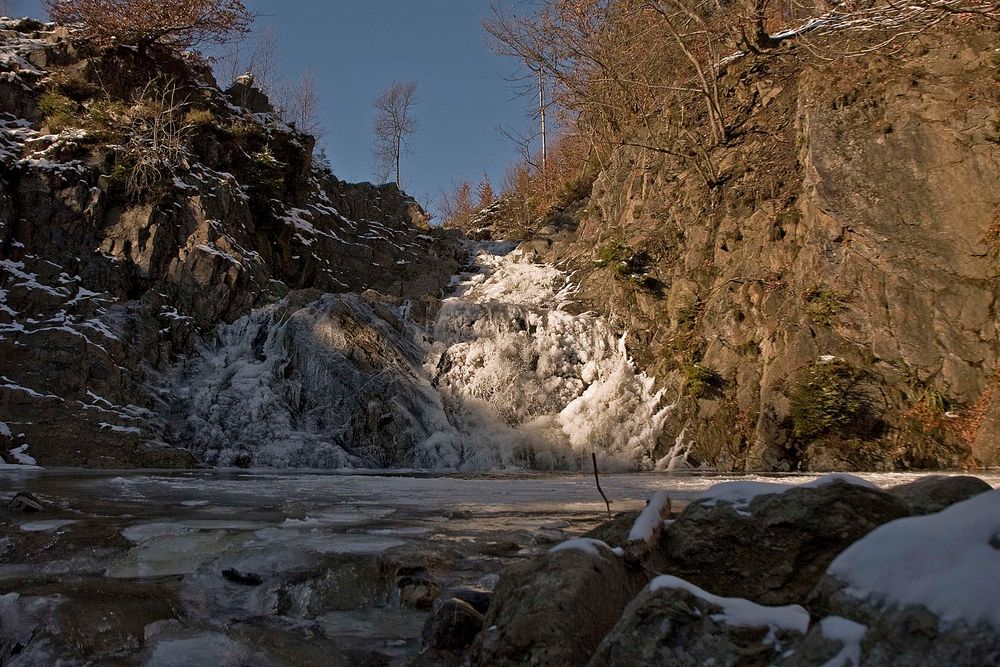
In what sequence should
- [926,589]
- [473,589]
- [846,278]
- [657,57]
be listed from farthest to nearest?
[657,57]
[846,278]
[473,589]
[926,589]

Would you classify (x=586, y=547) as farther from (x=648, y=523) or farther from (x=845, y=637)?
(x=845, y=637)

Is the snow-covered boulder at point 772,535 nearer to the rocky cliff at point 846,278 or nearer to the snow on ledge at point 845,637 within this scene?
the snow on ledge at point 845,637

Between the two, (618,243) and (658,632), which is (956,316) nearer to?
(618,243)

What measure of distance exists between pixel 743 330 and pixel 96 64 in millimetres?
18675

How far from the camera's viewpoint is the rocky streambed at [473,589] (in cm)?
153

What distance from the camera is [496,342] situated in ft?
46.7

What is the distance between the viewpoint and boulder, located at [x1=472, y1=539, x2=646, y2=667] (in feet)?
6.25

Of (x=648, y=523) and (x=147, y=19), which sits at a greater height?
(x=147, y=19)

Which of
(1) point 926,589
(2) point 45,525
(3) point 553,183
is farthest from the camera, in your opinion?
(3) point 553,183

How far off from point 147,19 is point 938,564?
22091 millimetres

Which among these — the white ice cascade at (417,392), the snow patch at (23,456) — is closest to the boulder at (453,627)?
the white ice cascade at (417,392)

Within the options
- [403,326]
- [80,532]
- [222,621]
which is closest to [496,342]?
[403,326]

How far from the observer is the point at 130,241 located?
48.8ft

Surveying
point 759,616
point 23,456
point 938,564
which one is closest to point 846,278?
point 759,616
